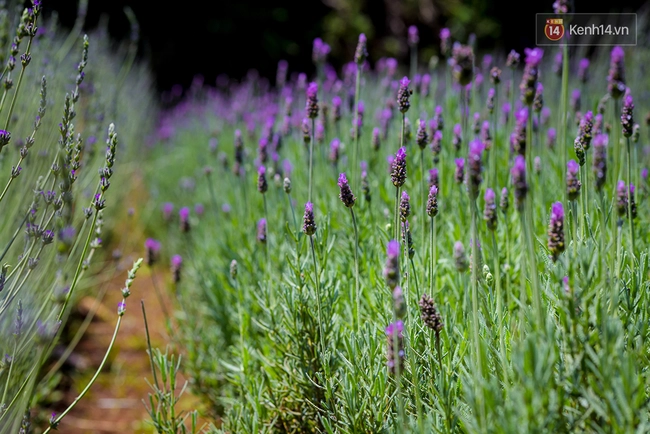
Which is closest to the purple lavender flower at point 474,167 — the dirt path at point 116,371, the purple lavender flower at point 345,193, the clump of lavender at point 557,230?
the clump of lavender at point 557,230

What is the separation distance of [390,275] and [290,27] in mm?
9623

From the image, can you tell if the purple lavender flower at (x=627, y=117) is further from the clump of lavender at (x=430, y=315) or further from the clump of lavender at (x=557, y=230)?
the clump of lavender at (x=430, y=315)

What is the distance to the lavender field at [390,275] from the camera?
0.98 metres

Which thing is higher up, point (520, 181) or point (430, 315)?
point (520, 181)

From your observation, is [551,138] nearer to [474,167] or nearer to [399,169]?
[399,169]

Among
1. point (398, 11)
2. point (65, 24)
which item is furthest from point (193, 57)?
point (398, 11)

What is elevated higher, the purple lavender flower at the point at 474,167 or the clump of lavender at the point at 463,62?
the clump of lavender at the point at 463,62

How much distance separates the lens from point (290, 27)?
32.0ft

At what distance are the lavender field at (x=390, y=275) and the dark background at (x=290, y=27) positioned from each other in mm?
6072

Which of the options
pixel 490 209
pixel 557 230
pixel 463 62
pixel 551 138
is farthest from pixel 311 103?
pixel 551 138

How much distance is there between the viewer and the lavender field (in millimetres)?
982

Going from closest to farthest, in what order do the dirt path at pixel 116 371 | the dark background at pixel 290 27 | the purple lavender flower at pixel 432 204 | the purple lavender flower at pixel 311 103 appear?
the purple lavender flower at pixel 432 204
the purple lavender flower at pixel 311 103
the dirt path at pixel 116 371
the dark background at pixel 290 27

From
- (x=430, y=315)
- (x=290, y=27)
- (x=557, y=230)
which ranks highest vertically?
(x=290, y=27)

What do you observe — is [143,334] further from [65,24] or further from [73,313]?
[65,24]
